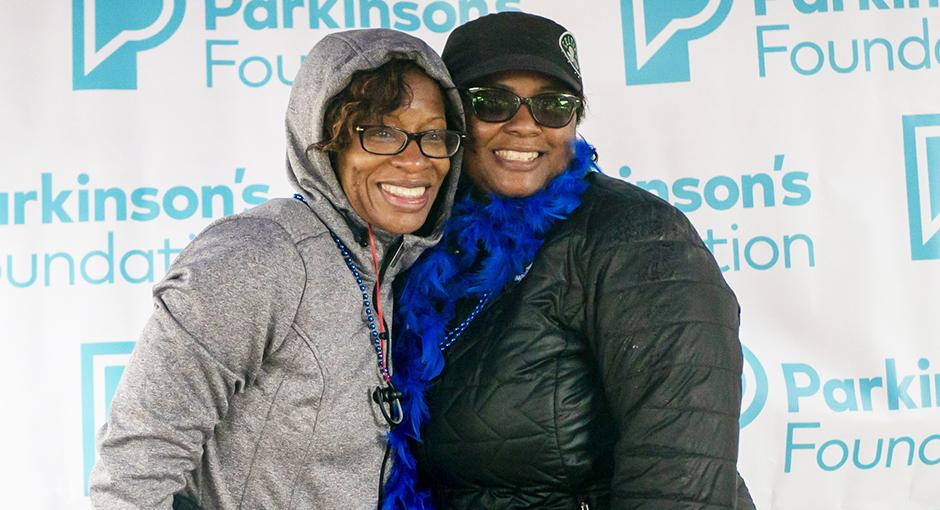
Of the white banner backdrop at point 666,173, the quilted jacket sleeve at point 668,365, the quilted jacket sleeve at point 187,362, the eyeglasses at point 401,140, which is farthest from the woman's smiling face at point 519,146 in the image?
the white banner backdrop at point 666,173

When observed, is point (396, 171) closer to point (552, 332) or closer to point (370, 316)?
point (370, 316)

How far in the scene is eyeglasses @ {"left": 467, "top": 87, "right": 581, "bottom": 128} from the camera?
197cm

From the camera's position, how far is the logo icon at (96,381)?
283 cm

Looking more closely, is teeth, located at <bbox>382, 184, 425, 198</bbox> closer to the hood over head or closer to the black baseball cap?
the hood over head

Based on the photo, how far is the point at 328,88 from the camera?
1.74 m

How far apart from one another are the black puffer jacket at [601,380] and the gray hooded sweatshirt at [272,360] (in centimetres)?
18

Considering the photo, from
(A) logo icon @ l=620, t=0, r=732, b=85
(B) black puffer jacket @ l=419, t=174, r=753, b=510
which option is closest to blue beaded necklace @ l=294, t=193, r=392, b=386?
(B) black puffer jacket @ l=419, t=174, r=753, b=510

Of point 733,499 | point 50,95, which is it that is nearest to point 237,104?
point 50,95

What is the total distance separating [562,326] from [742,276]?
1290mm

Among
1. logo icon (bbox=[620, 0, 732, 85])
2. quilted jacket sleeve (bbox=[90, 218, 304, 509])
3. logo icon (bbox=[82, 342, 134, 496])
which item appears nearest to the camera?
quilted jacket sleeve (bbox=[90, 218, 304, 509])

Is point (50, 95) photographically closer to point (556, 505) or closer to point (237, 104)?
point (237, 104)

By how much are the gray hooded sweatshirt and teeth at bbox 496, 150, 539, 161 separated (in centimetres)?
21

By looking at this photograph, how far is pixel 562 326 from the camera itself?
178 cm

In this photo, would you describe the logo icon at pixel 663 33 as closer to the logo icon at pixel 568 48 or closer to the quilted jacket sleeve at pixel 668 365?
the logo icon at pixel 568 48
